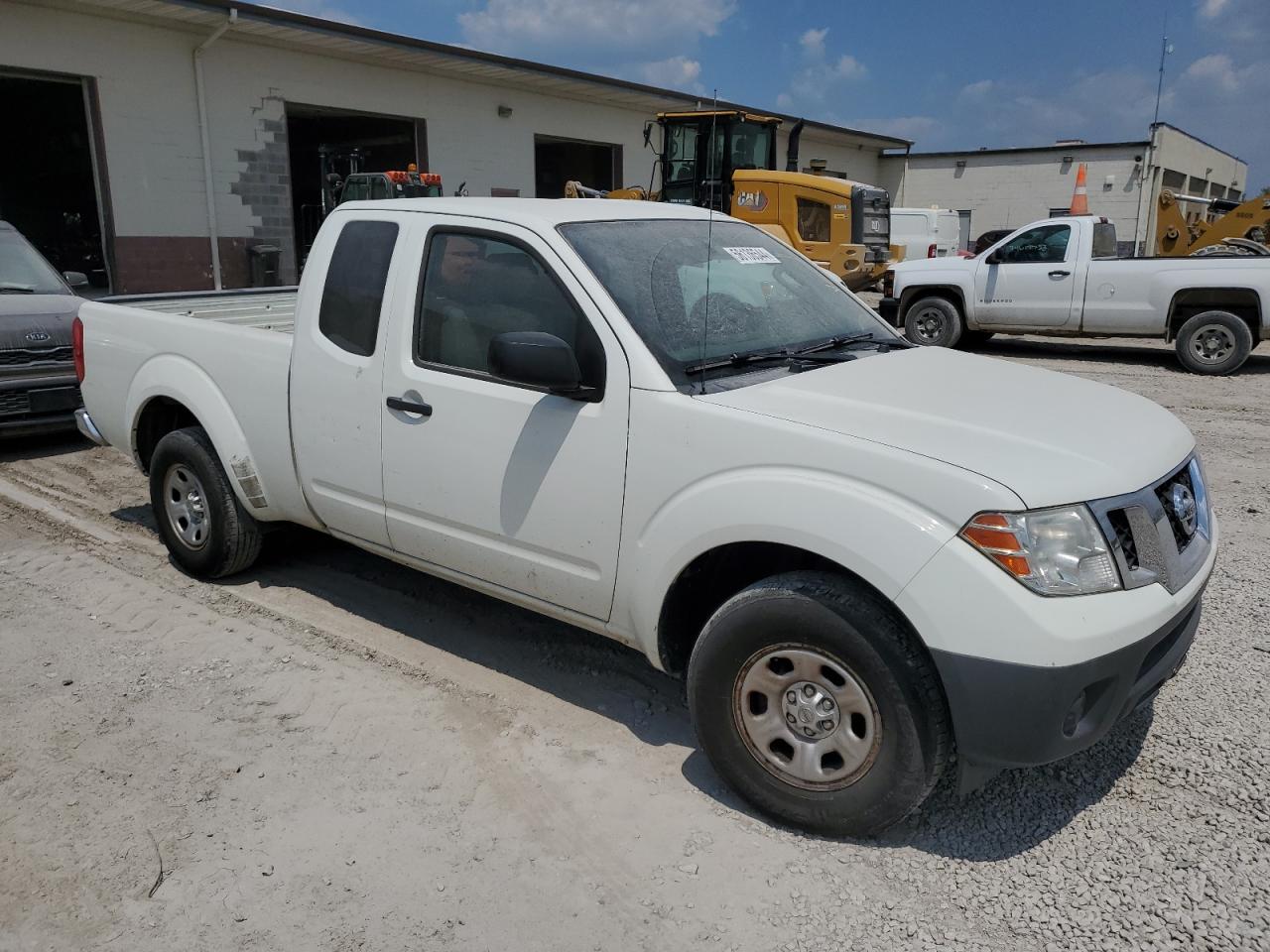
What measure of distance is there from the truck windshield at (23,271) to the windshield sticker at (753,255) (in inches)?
274

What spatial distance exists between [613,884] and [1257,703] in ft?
8.75

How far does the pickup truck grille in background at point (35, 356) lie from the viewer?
774 cm

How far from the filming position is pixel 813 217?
1703 centimetres

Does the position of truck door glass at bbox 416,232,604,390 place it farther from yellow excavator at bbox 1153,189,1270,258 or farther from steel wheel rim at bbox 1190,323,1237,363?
yellow excavator at bbox 1153,189,1270,258

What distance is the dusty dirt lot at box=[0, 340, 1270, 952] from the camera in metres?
2.74

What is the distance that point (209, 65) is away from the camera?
1598cm

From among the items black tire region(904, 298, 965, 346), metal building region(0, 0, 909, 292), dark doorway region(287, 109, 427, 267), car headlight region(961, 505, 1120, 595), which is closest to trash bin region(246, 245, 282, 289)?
metal building region(0, 0, 909, 292)

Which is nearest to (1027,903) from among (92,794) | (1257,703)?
(1257,703)

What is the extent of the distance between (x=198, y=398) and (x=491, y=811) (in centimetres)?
276

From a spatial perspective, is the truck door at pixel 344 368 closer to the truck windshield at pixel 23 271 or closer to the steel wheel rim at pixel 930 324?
the truck windshield at pixel 23 271

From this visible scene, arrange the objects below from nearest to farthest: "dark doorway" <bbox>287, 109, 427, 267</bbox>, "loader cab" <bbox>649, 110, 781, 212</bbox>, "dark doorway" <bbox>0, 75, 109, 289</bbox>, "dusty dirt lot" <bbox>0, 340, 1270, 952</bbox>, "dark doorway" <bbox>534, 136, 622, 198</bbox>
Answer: "dusty dirt lot" <bbox>0, 340, 1270, 952</bbox>, "loader cab" <bbox>649, 110, 781, 212</bbox>, "dark doorway" <bbox>287, 109, 427, 267</bbox>, "dark doorway" <bbox>0, 75, 109, 289</bbox>, "dark doorway" <bbox>534, 136, 622, 198</bbox>

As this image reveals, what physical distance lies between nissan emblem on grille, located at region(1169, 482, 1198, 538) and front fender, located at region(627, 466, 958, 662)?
36.4 inches

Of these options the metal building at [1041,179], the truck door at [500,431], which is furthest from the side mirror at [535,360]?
the metal building at [1041,179]

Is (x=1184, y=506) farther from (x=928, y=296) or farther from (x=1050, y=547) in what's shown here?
(x=928, y=296)
